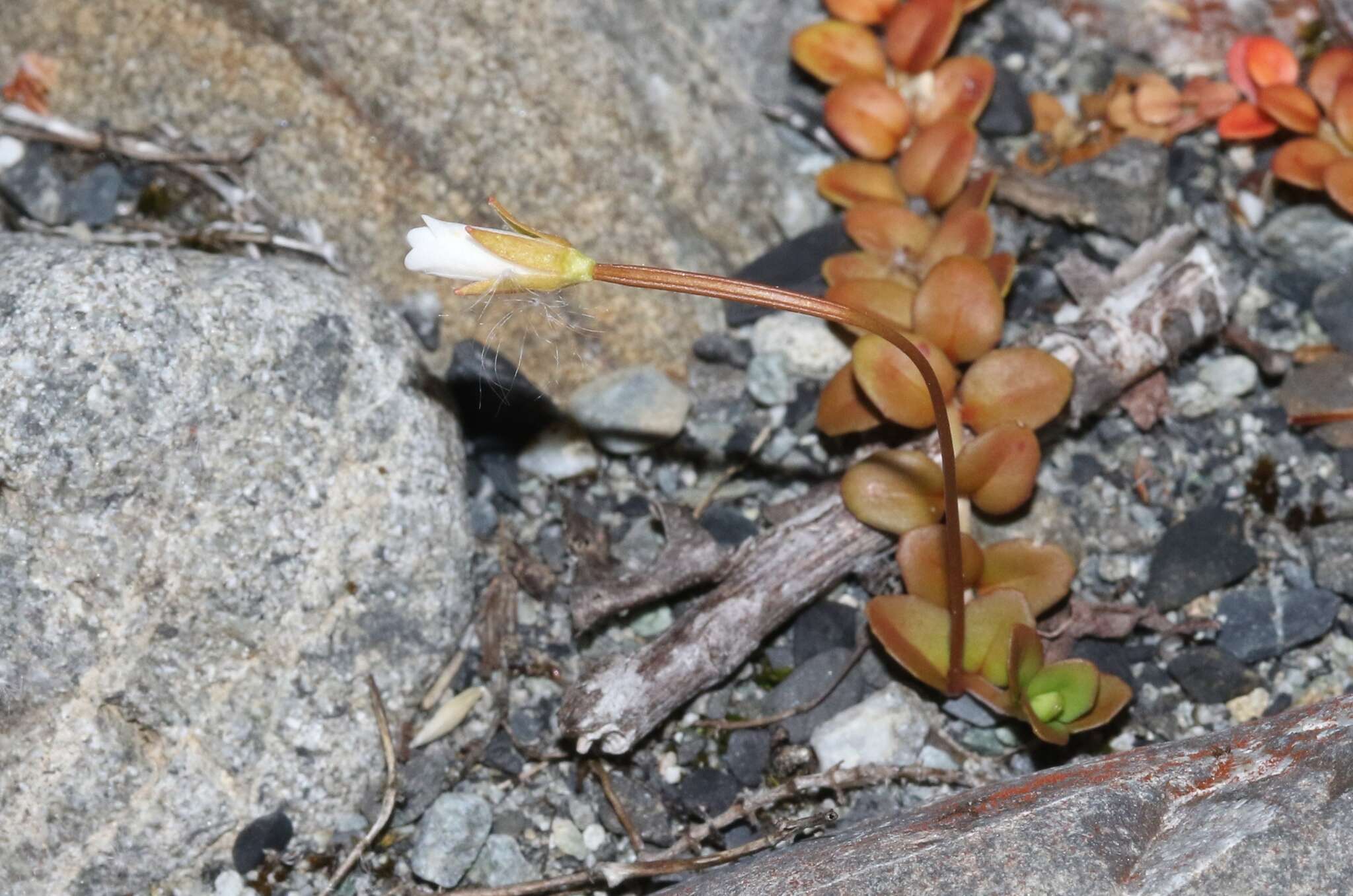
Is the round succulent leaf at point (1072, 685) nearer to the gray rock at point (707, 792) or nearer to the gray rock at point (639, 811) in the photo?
the gray rock at point (707, 792)

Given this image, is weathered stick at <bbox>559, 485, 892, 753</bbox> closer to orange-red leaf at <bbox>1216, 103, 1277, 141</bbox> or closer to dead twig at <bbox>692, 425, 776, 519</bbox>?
dead twig at <bbox>692, 425, 776, 519</bbox>

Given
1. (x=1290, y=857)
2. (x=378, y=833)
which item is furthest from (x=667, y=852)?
(x=1290, y=857)

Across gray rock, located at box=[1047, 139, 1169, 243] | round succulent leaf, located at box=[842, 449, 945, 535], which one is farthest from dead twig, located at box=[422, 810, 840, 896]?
gray rock, located at box=[1047, 139, 1169, 243]

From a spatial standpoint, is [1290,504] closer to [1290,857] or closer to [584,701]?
[1290,857]

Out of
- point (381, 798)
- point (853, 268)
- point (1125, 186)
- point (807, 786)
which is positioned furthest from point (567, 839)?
point (1125, 186)

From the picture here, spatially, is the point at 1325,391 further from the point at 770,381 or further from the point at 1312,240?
the point at 770,381

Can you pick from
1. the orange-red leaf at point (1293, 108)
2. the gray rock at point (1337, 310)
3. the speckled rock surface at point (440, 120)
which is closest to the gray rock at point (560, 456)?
the speckled rock surface at point (440, 120)
